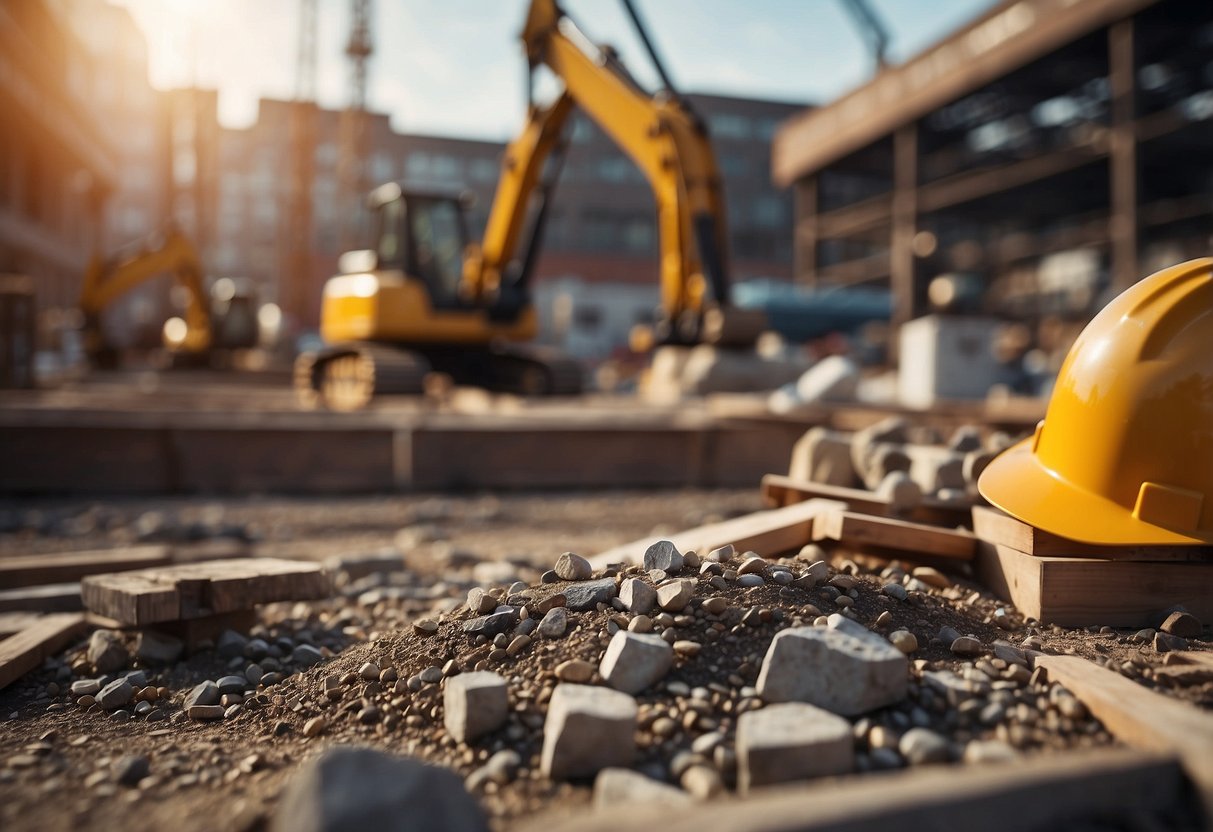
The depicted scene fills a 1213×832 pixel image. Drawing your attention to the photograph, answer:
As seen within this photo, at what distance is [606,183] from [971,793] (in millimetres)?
49560

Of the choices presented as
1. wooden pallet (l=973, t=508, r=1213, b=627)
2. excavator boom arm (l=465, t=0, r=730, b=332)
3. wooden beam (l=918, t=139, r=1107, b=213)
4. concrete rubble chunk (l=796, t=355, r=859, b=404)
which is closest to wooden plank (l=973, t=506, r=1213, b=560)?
wooden pallet (l=973, t=508, r=1213, b=627)

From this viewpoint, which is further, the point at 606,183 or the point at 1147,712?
the point at 606,183

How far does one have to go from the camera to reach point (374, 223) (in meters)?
10.7

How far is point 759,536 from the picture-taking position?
9.27ft

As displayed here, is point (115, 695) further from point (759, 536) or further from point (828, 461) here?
point (828, 461)

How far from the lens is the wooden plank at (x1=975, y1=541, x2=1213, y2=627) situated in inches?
96.1

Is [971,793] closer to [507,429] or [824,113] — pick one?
[507,429]

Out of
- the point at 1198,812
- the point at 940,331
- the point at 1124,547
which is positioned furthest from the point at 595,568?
the point at 940,331

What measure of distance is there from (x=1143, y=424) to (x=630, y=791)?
1722 mm

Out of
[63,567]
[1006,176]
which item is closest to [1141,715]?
[63,567]

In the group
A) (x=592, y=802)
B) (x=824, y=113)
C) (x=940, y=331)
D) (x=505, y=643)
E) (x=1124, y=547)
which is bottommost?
(x=592, y=802)

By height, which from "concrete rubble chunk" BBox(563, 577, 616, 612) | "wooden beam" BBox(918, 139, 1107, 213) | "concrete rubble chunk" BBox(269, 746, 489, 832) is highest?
"wooden beam" BBox(918, 139, 1107, 213)

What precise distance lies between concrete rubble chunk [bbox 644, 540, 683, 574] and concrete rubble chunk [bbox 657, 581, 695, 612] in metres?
0.19

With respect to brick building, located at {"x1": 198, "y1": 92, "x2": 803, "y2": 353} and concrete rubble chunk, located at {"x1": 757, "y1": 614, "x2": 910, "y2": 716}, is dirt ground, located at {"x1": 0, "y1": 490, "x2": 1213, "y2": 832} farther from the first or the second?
brick building, located at {"x1": 198, "y1": 92, "x2": 803, "y2": 353}
